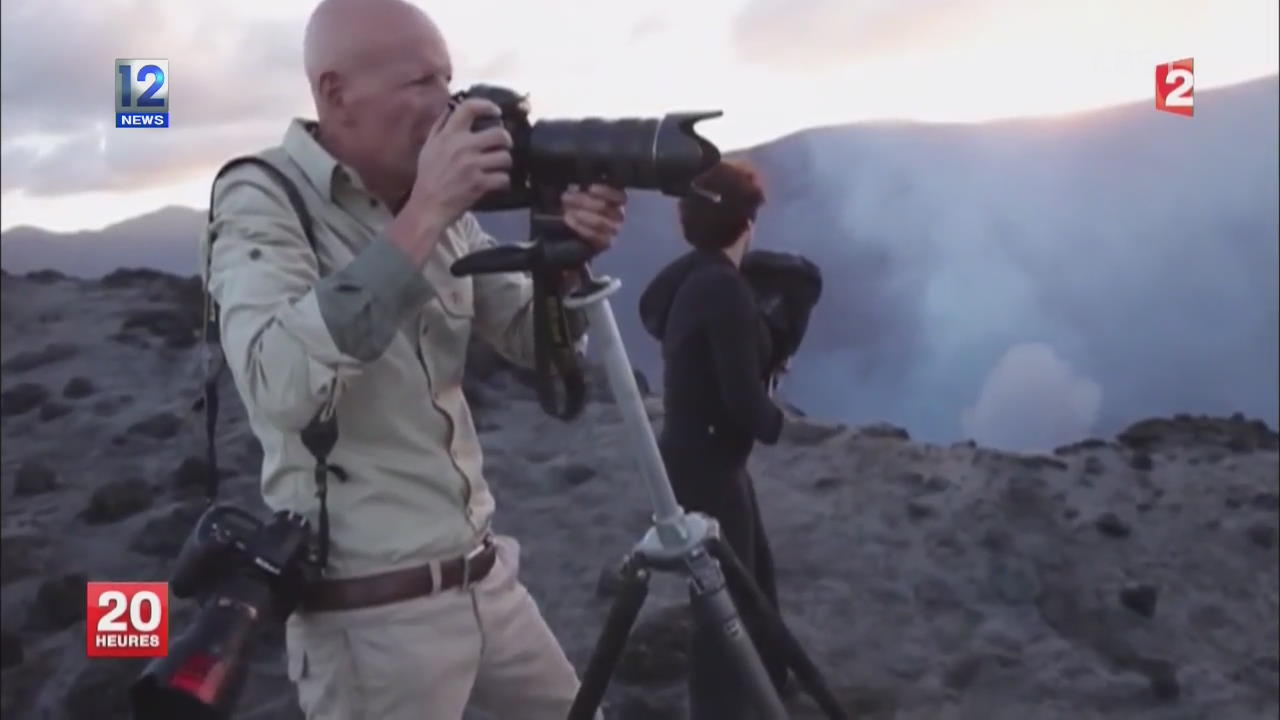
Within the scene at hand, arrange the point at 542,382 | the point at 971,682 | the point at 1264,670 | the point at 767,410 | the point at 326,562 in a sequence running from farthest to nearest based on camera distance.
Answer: the point at 1264,670 → the point at 971,682 → the point at 767,410 → the point at 542,382 → the point at 326,562

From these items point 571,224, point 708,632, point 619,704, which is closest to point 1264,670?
point 619,704

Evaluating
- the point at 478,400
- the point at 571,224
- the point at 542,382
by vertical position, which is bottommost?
the point at 478,400

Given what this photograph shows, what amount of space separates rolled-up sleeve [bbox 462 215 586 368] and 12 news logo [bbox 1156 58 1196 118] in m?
1.34

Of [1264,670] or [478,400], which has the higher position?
[478,400]

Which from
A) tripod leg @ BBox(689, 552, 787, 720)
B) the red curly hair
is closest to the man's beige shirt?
tripod leg @ BBox(689, 552, 787, 720)

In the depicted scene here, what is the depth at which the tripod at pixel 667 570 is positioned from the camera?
139 centimetres

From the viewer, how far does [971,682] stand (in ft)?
12.9

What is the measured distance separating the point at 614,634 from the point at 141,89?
4.36 feet

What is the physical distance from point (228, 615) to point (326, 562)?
119mm

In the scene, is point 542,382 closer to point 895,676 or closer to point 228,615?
point 228,615

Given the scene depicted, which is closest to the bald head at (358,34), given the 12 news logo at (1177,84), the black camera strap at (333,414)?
the black camera strap at (333,414)

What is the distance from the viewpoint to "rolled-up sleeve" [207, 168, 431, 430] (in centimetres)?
124

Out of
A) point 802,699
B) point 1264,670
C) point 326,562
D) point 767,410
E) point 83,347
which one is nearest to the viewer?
point 326,562

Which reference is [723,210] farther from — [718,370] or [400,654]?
[400,654]
